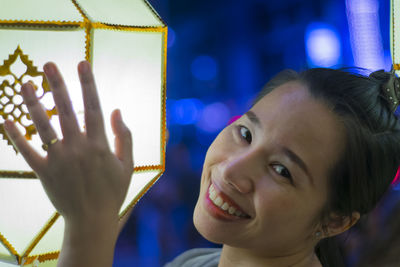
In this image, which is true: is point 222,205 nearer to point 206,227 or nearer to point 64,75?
point 206,227

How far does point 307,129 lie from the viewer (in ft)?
2.34

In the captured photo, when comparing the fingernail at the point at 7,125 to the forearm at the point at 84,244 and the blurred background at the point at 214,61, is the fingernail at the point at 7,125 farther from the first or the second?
the blurred background at the point at 214,61

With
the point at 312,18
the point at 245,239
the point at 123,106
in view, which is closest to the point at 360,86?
the point at 245,239

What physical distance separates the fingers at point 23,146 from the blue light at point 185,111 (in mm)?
4108

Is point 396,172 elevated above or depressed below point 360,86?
below

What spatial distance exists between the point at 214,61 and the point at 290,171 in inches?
137

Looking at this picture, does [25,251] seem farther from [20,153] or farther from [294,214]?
[294,214]

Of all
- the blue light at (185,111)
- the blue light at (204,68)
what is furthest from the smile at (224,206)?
the blue light at (185,111)

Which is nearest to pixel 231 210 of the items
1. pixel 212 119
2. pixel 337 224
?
pixel 337 224

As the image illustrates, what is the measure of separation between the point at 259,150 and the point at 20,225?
38 centimetres

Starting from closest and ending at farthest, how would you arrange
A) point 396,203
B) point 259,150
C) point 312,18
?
point 259,150, point 396,203, point 312,18

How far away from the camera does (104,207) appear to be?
1.59 feet

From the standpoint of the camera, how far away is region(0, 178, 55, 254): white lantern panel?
513 mm

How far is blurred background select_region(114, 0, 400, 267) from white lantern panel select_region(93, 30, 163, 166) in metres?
1.69
